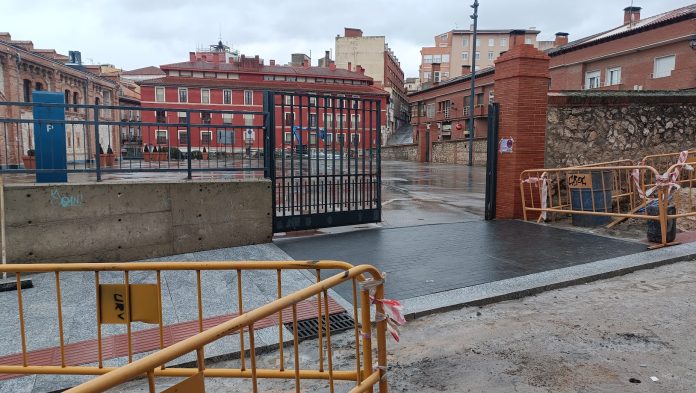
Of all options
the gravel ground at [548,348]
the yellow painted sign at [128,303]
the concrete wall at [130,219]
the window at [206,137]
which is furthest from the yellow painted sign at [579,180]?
the yellow painted sign at [128,303]

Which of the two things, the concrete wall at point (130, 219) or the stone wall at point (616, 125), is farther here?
the stone wall at point (616, 125)

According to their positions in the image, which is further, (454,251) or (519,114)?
(519,114)

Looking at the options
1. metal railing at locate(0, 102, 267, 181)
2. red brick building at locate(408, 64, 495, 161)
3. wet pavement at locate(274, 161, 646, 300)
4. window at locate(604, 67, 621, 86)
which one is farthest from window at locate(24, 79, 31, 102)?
window at locate(604, 67, 621, 86)

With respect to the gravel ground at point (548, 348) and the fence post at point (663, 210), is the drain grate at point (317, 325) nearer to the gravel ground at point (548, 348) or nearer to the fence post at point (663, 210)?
the gravel ground at point (548, 348)

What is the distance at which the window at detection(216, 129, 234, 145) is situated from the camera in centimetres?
793

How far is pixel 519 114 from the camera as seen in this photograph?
952 cm

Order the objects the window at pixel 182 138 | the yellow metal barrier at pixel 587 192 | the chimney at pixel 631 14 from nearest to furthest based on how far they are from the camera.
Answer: the window at pixel 182 138 → the yellow metal barrier at pixel 587 192 → the chimney at pixel 631 14

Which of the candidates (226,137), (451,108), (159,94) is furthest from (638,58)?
(159,94)

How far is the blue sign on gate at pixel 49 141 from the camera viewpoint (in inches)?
267

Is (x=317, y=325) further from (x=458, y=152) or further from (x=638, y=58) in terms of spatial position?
(x=458, y=152)

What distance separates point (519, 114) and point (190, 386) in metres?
8.96

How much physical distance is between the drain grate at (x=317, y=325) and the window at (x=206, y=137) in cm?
410

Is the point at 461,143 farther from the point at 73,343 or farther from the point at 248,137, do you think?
the point at 73,343

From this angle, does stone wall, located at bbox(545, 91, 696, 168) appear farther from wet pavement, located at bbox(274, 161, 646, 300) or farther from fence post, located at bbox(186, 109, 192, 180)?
fence post, located at bbox(186, 109, 192, 180)
